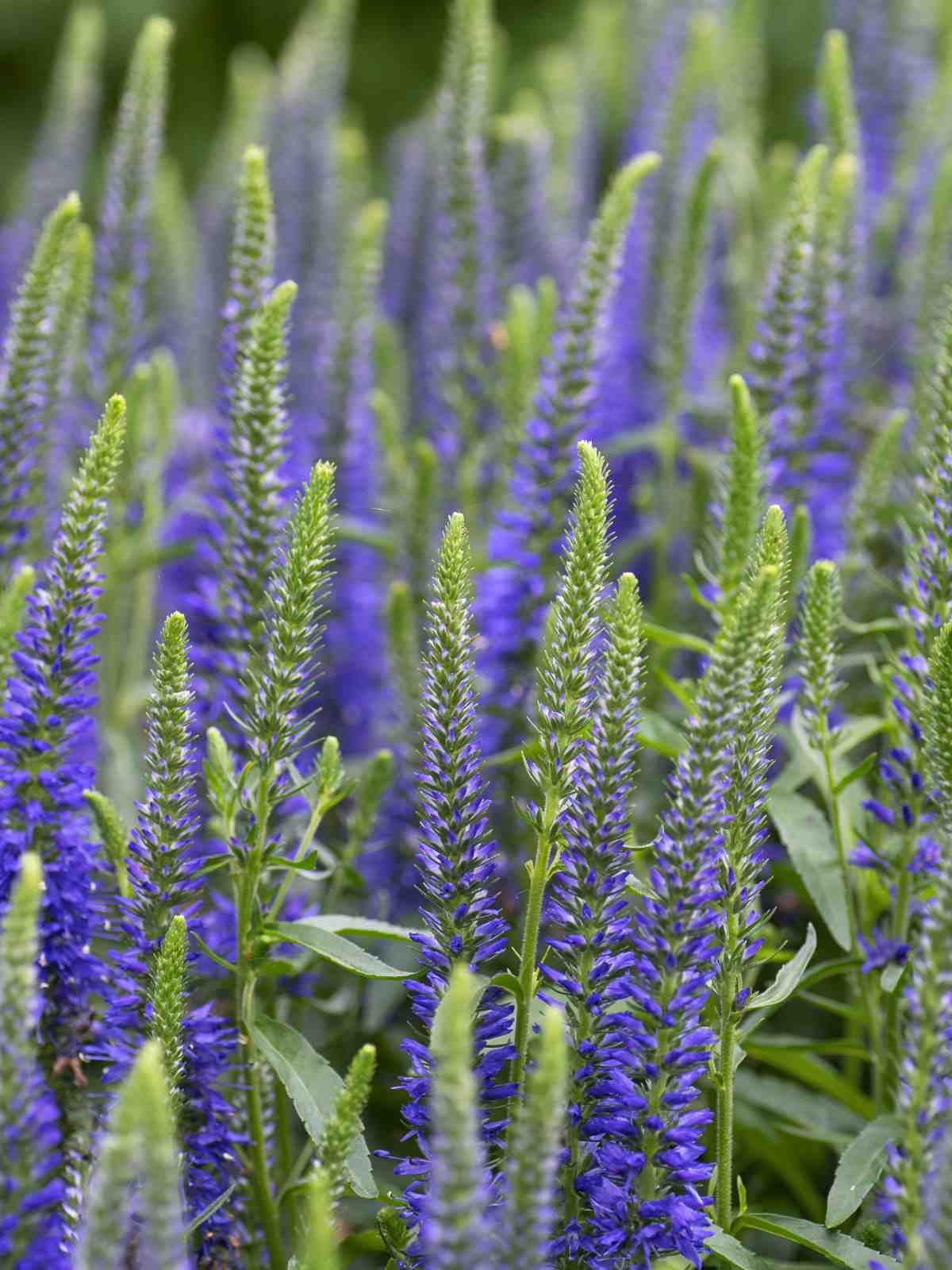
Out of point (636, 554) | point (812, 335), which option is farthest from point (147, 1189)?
point (636, 554)

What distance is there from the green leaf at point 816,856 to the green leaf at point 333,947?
53 centimetres

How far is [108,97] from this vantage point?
6227 mm

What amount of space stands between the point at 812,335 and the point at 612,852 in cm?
130

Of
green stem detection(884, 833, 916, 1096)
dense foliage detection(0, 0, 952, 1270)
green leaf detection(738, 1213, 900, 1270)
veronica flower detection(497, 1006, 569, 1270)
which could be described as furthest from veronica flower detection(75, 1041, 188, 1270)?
green stem detection(884, 833, 916, 1096)

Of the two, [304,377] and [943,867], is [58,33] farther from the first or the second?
[943,867]

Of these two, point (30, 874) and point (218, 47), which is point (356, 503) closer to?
point (30, 874)

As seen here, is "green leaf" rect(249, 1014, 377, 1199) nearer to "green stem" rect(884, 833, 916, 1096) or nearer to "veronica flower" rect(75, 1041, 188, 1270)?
"veronica flower" rect(75, 1041, 188, 1270)

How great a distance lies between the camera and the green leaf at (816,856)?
1.86 meters

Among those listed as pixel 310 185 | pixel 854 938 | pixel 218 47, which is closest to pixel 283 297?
pixel 854 938

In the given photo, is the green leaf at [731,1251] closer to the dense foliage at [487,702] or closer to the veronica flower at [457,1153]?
the dense foliage at [487,702]

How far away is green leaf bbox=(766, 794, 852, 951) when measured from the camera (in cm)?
186

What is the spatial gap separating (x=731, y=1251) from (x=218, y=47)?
5818mm

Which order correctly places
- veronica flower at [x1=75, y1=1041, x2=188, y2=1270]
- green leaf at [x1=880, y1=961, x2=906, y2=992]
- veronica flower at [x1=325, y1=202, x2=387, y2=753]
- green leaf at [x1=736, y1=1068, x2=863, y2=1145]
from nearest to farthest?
veronica flower at [x1=75, y1=1041, x2=188, y2=1270]
green leaf at [x1=880, y1=961, x2=906, y2=992]
green leaf at [x1=736, y1=1068, x2=863, y2=1145]
veronica flower at [x1=325, y1=202, x2=387, y2=753]

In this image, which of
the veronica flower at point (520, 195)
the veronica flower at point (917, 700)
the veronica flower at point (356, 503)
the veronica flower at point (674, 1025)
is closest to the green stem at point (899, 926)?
the veronica flower at point (917, 700)
